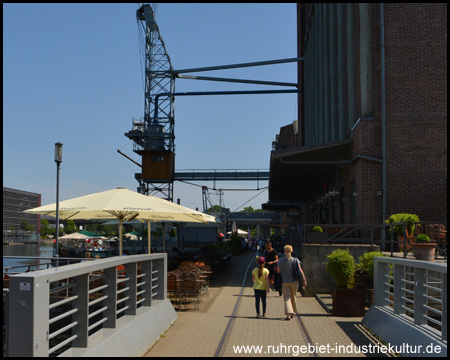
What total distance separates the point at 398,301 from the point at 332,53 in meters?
20.9

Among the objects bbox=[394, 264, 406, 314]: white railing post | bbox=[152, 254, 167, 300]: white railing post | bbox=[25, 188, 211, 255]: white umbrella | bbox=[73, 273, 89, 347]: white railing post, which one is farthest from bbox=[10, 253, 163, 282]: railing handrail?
bbox=[394, 264, 406, 314]: white railing post

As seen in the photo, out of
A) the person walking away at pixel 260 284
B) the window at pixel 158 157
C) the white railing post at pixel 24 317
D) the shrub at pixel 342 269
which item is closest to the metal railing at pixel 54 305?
the white railing post at pixel 24 317

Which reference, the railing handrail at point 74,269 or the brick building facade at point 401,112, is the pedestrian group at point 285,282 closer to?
the railing handrail at point 74,269

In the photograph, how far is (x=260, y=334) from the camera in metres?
9.75

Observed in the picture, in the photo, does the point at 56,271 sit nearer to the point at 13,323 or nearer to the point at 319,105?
the point at 13,323

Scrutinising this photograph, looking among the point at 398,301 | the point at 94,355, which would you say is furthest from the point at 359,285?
the point at 94,355

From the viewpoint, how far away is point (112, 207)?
484 inches

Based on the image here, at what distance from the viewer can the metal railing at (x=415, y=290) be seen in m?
6.84

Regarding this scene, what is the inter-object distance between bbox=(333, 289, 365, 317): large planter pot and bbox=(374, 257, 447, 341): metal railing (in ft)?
3.34

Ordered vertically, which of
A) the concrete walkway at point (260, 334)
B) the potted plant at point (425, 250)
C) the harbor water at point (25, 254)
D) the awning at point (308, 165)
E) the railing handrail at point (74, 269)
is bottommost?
the harbor water at point (25, 254)

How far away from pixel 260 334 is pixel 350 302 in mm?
3165

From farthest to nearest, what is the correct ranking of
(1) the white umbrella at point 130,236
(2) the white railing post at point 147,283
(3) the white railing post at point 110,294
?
(1) the white umbrella at point 130,236, (2) the white railing post at point 147,283, (3) the white railing post at point 110,294

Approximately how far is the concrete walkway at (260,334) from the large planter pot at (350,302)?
218 millimetres

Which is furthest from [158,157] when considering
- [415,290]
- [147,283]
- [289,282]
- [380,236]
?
[415,290]
